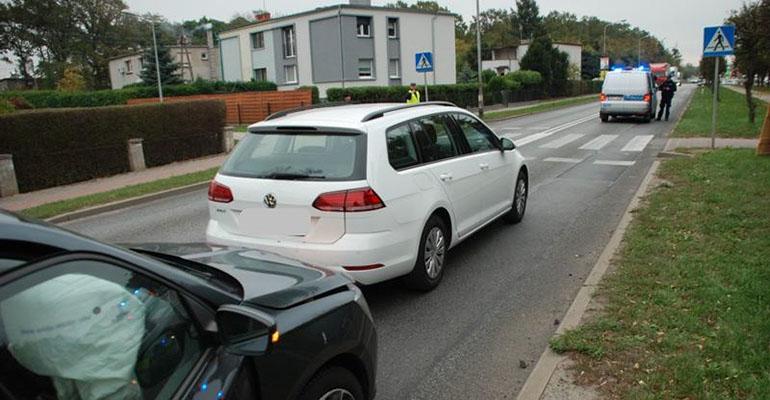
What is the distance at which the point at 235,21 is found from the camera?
11419 centimetres

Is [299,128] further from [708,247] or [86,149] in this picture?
[86,149]

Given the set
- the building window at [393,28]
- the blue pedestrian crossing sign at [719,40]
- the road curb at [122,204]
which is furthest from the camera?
the building window at [393,28]

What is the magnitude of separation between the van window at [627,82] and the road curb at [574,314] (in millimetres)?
17555

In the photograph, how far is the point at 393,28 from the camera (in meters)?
44.5

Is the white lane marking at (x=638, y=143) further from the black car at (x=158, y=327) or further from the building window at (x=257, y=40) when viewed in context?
the building window at (x=257, y=40)

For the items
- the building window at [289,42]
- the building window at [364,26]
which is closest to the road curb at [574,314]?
the building window at [364,26]

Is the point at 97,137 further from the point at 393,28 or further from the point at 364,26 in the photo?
the point at 393,28

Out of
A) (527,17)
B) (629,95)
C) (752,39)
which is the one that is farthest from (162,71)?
(527,17)

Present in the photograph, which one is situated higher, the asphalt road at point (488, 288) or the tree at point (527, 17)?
the tree at point (527, 17)

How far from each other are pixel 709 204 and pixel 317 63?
1485 inches

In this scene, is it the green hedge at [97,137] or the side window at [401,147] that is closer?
the side window at [401,147]

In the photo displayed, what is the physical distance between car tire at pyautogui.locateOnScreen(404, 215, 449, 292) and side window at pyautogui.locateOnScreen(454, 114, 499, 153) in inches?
51.3

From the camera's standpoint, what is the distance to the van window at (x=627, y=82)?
78.3ft

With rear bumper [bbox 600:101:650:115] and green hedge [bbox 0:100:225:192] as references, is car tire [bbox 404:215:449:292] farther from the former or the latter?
rear bumper [bbox 600:101:650:115]
